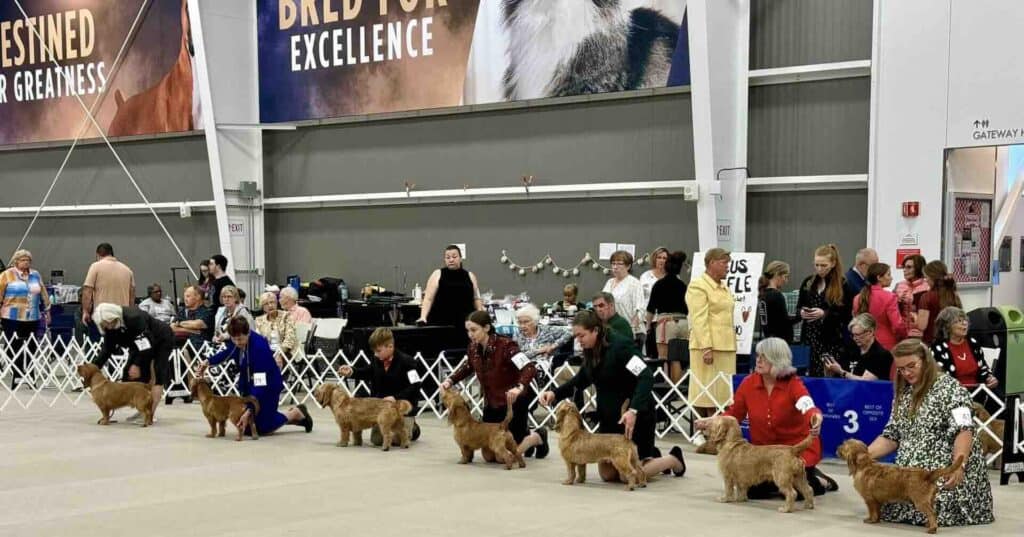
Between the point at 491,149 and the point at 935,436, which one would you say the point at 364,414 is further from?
the point at 491,149

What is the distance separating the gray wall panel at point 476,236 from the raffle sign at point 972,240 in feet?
8.70

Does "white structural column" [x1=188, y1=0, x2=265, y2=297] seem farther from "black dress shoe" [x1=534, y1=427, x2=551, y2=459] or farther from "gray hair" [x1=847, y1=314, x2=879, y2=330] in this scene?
"gray hair" [x1=847, y1=314, x2=879, y2=330]

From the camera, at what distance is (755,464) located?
5402 mm

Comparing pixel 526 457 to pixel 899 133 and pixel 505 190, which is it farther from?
pixel 505 190

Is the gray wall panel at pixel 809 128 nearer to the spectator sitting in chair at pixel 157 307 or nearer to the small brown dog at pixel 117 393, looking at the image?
the small brown dog at pixel 117 393

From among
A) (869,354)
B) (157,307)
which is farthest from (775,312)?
(157,307)

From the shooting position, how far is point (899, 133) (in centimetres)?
1084

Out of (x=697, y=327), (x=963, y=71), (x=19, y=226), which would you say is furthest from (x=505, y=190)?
(x=19, y=226)

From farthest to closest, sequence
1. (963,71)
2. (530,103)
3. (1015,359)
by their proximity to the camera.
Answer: (530,103) < (963,71) < (1015,359)

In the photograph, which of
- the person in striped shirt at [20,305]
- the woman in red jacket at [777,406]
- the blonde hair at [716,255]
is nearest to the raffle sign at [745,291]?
the blonde hair at [716,255]

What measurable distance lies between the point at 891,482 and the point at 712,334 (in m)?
2.63

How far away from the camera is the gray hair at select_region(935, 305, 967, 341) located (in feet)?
21.1

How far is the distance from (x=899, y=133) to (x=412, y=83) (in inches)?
233

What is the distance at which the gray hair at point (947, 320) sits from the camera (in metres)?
6.42
